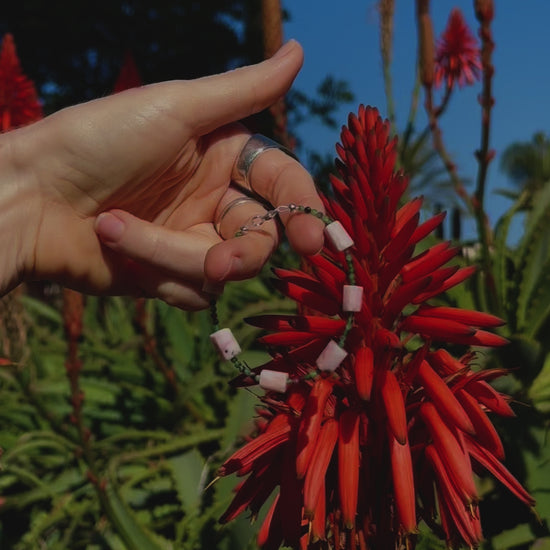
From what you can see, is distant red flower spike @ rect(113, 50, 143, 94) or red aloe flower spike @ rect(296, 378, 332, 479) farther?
distant red flower spike @ rect(113, 50, 143, 94)

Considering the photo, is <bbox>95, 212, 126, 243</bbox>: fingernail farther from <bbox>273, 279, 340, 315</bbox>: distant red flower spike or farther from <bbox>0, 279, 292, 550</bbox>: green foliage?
<bbox>0, 279, 292, 550</bbox>: green foliage

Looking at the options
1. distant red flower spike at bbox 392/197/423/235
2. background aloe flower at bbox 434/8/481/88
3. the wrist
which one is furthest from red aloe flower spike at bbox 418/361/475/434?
background aloe flower at bbox 434/8/481/88

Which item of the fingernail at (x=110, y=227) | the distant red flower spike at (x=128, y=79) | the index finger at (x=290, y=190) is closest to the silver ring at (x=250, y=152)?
the index finger at (x=290, y=190)

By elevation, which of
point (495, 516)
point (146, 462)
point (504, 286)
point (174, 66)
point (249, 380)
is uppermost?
point (174, 66)

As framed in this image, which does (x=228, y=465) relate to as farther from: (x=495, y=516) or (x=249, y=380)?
(x=495, y=516)

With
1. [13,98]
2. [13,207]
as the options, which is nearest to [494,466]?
[13,207]

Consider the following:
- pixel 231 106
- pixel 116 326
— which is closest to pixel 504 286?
pixel 231 106

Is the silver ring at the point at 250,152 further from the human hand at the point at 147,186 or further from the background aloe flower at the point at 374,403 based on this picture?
the background aloe flower at the point at 374,403
